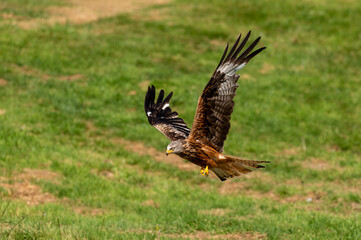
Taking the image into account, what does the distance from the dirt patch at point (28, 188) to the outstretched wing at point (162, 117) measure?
3.29m

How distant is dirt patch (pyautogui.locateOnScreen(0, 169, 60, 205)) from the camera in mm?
11648

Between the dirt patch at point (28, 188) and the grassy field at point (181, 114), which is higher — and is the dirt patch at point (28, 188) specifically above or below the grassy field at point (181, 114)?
below

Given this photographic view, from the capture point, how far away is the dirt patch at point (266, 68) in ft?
70.7

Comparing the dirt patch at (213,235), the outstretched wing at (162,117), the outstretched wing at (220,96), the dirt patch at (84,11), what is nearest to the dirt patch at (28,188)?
the outstretched wing at (162,117)

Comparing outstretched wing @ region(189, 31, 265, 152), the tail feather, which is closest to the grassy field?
the tail feather

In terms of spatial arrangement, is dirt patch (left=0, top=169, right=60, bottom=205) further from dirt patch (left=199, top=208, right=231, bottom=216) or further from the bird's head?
the bird's head

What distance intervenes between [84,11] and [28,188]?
1561cm

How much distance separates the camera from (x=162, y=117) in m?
10.3

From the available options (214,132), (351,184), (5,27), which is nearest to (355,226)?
(214,132)

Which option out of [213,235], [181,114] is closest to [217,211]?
[213,235]

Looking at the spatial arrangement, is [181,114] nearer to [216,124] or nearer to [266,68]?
[266,68]

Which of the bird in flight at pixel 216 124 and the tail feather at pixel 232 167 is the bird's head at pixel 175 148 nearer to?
the bird in flight at pixel 216 124

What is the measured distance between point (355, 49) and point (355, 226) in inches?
614

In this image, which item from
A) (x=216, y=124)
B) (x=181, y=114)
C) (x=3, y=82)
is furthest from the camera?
(x=3, y=82)
